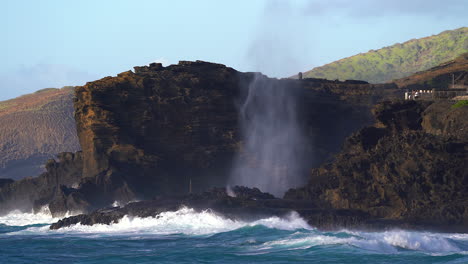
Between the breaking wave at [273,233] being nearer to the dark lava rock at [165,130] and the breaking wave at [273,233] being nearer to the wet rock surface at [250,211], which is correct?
the wet rock surface at [250,211]

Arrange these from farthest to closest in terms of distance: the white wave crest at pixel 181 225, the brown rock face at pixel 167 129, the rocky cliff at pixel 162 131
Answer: the brown rock face at pixel 167 129 < the rocky cliff at pixel 162 131 < the white wave crest at pixel 181 225

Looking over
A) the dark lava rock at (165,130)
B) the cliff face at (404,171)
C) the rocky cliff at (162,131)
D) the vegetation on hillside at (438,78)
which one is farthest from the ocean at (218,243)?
the vegetation on hillside at (438,78)

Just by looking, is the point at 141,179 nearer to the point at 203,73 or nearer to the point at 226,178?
the point at 226,178

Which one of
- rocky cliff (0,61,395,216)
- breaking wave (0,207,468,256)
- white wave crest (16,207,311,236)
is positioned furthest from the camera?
rocky cliff (0,61,395,216)

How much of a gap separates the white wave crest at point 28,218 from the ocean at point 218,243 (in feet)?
34.4

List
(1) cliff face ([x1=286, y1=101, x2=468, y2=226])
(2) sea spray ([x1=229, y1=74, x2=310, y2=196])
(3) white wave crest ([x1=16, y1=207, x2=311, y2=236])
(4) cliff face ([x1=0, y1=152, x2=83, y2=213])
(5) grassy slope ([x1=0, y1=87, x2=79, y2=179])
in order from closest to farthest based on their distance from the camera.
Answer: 1. (1) cliff face ([x1=286, y1=101, x2=468, y2=226])
2. (3) white wave crest ([x1=16, y1=207, x2=311, y2=236])
3. (2) sea spray ([x1=229, y1=74, x2=310, y2=196])
4. (4) cliff face ([x1=0, y1=152, x2=83, y2=213])
5. (5) grassy slope ([x1=0, y1=87, x2=79, y2=179])

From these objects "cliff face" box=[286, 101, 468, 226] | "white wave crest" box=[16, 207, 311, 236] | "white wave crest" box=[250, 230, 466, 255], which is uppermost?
"cliff face" box=[286, 101, 468, 226]

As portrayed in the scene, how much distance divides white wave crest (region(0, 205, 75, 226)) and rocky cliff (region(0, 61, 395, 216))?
117cm

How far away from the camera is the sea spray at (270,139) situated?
7031 cm

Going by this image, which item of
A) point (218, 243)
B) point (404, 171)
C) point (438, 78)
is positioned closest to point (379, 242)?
point (218, 243)

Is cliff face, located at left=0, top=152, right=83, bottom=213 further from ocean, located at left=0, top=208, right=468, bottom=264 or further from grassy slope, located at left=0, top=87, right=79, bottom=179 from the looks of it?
grassy slope, located at left=0, top=87, right=79, bottom=179

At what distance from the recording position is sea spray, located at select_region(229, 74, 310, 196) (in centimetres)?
7031

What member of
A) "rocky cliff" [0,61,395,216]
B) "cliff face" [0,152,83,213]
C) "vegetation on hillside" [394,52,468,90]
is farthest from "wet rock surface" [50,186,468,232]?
"vegetation on hillside" [394,52,468,90]

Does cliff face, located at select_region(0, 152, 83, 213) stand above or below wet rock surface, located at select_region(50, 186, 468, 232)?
above
